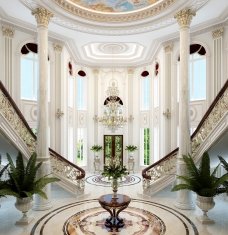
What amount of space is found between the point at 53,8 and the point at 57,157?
5.29 meters

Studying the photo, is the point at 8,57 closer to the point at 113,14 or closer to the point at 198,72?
the point at 113,14

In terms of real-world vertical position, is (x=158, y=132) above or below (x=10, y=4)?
below

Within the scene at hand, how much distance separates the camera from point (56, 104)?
11156 mm

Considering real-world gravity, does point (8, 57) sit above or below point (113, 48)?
below

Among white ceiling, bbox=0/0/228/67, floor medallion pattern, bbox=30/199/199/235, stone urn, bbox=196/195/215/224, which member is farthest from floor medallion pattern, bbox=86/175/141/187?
white ceiling, bbox=0/0/228/67

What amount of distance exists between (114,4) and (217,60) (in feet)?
15.6

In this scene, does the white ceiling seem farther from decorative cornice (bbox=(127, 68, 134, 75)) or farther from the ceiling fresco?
decorative cornice (bbox=(127, 68, 134, 75))

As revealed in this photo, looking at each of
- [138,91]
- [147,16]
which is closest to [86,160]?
[138,91]

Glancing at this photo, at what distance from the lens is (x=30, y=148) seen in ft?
25.3

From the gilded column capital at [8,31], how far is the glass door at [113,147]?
8.34 meters

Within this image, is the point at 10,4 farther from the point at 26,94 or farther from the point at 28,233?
the point at 28,233

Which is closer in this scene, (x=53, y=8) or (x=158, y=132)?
(x=53, y=8)

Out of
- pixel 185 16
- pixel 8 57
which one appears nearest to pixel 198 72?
pixel 185 16

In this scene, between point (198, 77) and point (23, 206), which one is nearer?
point (23, 206)
